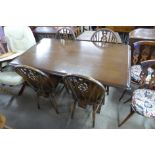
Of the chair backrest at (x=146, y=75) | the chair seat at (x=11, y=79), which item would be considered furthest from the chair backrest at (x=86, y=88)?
the chair seat at (x=11, y=79)

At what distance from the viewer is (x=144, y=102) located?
1.62m

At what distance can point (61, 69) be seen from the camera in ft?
5.66

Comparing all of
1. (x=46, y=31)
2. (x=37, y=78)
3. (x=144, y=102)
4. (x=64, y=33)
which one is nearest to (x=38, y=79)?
(x=37, y=78)

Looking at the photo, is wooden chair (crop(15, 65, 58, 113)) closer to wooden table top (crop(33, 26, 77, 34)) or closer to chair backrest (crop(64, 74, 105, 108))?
chair backrest (crop(64, 74, 105, 108))

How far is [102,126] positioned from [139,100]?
58 centimetres

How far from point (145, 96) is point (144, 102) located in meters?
0.08

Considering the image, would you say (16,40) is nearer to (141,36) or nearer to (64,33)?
(64,33)

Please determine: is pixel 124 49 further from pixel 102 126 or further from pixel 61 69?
pixel 102 126

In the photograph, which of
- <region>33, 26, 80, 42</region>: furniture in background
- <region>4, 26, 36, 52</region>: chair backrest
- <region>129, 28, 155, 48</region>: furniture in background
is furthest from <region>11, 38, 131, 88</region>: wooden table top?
<region>33, 26, 80, 42</region>: furniture in background

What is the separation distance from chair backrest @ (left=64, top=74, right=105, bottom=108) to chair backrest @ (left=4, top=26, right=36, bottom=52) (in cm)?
132

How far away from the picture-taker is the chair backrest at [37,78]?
1617 millimetres

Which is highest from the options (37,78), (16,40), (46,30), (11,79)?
(46,30)
